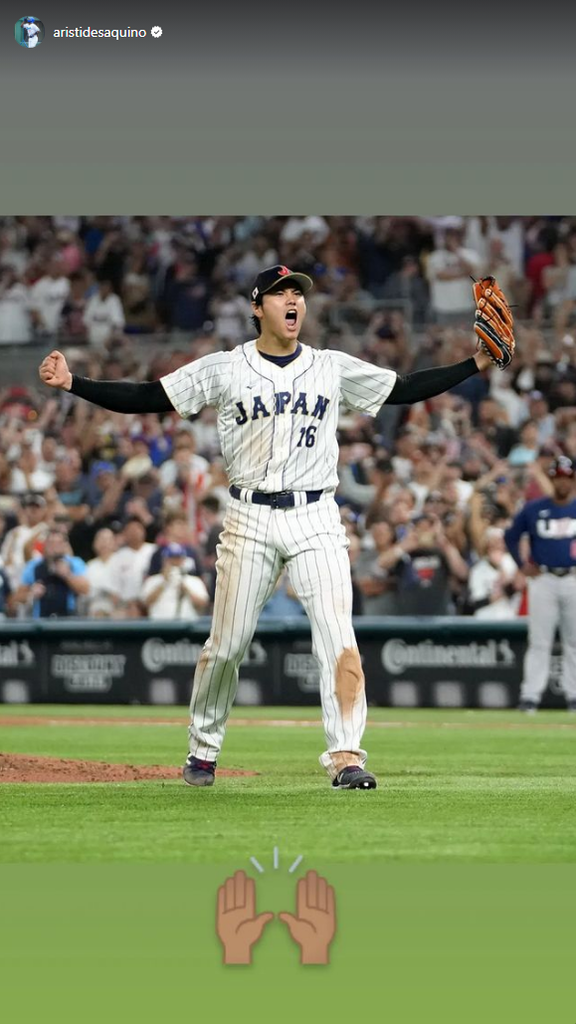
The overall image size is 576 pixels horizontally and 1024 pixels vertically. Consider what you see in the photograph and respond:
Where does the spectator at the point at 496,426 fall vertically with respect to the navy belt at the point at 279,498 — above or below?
above

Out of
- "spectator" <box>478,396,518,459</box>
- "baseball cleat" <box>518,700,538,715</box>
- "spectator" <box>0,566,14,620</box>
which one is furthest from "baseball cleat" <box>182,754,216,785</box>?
"spectator" <box>478,396,518,459</box>

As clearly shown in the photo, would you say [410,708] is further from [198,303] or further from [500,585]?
[198,303]

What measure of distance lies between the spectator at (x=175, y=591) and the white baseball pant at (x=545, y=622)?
138 inches

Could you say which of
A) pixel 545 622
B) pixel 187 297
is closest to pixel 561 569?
pixel 545 622

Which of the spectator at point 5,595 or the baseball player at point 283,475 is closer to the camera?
the baseball player at point 283,475

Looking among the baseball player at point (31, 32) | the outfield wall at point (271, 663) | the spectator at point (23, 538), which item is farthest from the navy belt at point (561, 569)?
the baseball player at point (31, 32)

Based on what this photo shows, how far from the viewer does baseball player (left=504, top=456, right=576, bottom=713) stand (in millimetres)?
12188

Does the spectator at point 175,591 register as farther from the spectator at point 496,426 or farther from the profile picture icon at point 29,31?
the profile picture icon at point 29,31

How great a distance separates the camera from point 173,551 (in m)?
14.7

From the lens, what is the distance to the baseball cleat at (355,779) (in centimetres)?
645

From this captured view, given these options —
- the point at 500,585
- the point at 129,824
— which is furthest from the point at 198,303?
the point at 129,824

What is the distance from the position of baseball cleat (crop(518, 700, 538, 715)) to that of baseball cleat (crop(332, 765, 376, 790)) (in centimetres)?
596

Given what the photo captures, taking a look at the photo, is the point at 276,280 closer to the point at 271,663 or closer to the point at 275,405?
the point at 275,405

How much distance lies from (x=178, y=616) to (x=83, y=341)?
445 centimetres
